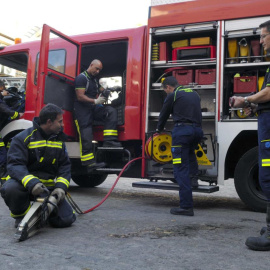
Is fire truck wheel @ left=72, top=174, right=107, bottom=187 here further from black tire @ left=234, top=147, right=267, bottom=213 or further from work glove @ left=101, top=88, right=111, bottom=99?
black tire @ left=234, top=147, right=267, bottom=213

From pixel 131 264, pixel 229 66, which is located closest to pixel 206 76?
pixel 229 66

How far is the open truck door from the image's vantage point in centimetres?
524

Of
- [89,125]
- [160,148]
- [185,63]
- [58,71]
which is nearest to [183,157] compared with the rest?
[160,148]

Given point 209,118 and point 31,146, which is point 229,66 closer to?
point 209,118

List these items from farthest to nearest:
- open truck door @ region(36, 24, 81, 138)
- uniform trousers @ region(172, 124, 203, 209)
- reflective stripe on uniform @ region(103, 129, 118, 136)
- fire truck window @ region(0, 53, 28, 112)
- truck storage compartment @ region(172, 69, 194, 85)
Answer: fire truck window @ region(0, 53, 28, 112) < reflective stripe on uniform @ region(103, 129, 118, 136) < open truck door @ region(36, 24, 81, 138) < truck storage compartment @ region(172, 69, 194, 85) < uniform trousers @ region(172, 124, 203, 209)

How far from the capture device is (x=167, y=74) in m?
5.31

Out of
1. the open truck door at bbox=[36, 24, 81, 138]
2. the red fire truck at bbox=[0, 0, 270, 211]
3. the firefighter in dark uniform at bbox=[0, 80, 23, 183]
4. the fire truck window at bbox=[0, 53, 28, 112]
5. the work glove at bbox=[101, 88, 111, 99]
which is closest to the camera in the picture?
the red fire truck at bbox=[0, 0, 270, 211]

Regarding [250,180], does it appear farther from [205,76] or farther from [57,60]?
[57,60]

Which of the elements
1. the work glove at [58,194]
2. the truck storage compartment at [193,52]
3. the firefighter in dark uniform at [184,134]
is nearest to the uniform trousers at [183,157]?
the firefighter in dark uniform at [184,134]

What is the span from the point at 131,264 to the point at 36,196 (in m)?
1.18

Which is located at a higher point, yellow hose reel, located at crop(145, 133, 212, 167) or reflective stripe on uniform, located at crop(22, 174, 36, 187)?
yellow hose reel, located at crop(145, 133, 212, 167)

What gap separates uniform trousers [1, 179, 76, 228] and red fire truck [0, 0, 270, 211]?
163 cm

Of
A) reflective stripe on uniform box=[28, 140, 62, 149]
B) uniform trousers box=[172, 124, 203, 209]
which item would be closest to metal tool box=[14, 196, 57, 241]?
reflective stripe on uniform box=[28, 140, 62, 149]

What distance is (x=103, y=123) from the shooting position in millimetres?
5684
